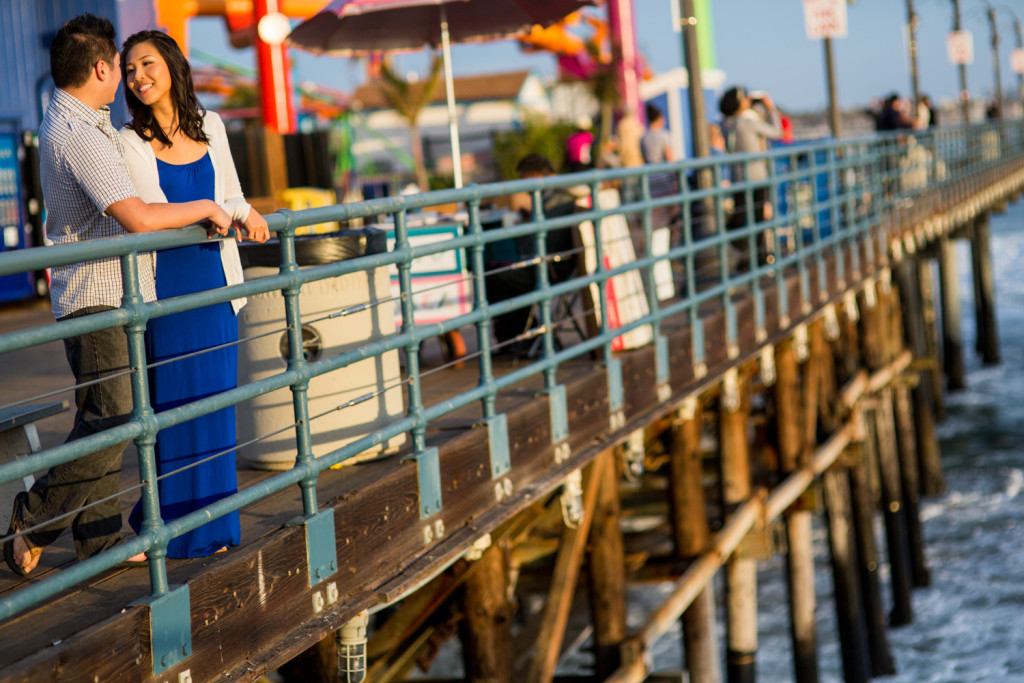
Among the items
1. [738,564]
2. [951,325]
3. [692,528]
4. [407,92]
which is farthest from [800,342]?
[407,92]

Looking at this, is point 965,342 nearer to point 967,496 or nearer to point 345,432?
point 967,496

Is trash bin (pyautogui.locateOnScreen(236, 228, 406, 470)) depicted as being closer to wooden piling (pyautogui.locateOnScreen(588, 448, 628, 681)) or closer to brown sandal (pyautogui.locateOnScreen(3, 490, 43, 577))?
brown sandal (pyautogui.locateOnScreen(3, 490, 43, 577))

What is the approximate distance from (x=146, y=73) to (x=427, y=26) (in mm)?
5260

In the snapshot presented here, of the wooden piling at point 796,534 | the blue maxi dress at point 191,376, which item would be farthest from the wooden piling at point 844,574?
the blue maxi dress at point 191,376

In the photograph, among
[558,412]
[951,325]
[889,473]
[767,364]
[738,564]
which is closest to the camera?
[558,412]

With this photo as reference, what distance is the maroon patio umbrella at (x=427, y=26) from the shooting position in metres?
7.57

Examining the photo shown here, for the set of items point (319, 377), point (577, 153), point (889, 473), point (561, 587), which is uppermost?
point (577, 153)

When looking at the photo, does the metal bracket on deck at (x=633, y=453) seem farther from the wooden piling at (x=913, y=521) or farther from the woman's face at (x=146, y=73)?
the wooden piling at (x=913, y=521)

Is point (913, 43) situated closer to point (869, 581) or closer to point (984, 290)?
point (984, 290)

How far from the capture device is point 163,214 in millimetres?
3117

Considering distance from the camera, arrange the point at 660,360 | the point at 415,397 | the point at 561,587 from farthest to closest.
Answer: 1. the point at 660,360
2. the point at 561,587
3. the point at 415,397

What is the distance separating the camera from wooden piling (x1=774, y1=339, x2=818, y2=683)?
10.2 meters

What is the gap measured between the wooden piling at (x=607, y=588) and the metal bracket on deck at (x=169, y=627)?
3703 mm

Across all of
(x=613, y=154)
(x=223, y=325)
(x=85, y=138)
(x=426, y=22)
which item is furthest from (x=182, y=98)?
(x=613, y=154)
